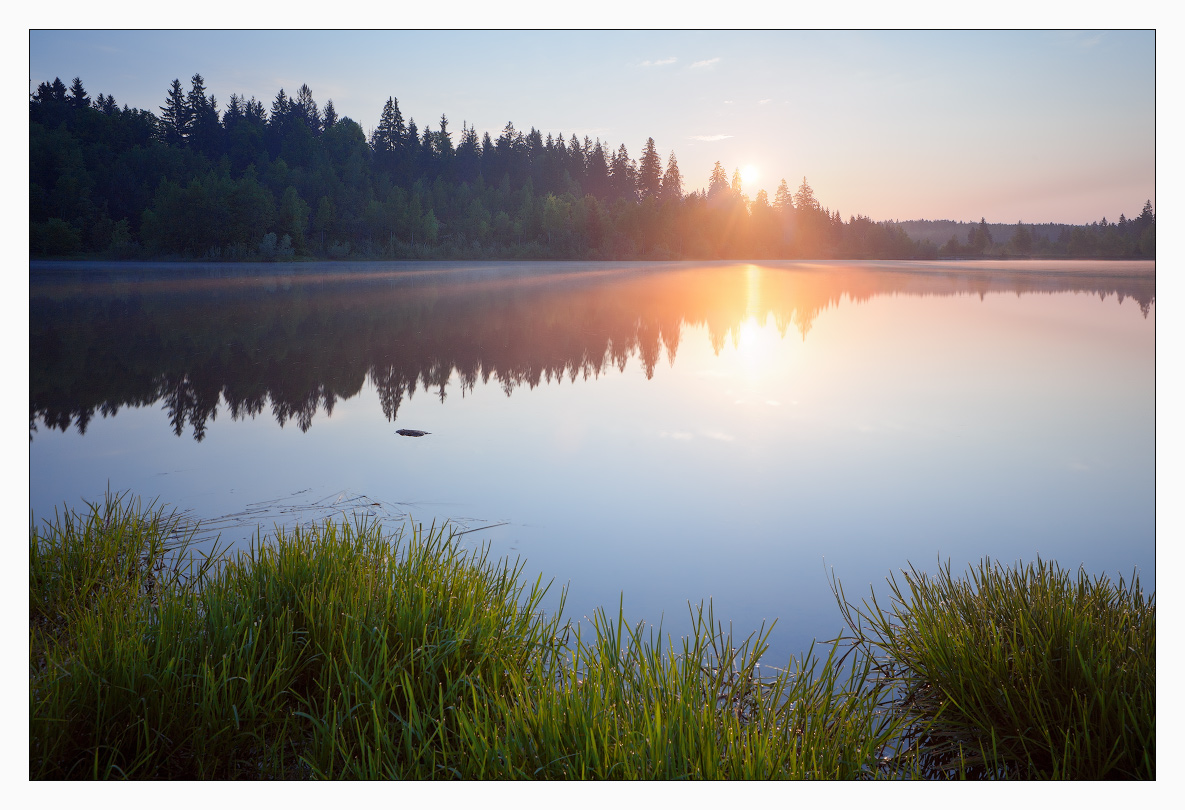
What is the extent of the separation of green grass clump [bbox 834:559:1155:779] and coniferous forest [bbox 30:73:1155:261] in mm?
1427

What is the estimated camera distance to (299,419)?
4832mm

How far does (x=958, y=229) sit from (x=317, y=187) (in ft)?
13.9

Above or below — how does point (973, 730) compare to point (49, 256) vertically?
below

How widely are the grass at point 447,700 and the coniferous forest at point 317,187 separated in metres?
1.72

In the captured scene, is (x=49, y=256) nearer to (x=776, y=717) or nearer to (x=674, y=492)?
(x=674, y=492)

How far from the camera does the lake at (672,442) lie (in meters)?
2.92

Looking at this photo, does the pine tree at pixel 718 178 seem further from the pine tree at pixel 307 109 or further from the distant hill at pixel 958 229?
the pine tree at pixel 307 109

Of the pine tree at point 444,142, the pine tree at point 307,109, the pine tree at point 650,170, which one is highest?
the pine tree at point 444,142

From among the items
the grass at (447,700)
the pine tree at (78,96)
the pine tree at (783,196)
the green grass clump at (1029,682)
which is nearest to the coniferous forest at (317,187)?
the pine tree at (78,96)

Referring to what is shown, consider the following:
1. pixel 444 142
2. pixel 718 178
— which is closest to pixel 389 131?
pixel 444 142
